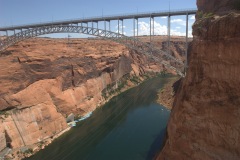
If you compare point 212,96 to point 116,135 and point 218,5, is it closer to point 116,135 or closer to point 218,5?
point 218,5

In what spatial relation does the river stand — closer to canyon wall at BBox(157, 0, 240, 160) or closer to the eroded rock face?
canyon wall at BBox(157, 0, 240, 160)

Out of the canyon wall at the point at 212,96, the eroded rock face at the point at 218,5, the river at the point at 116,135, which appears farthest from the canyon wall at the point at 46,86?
the eroded rock face at the point at 218,5

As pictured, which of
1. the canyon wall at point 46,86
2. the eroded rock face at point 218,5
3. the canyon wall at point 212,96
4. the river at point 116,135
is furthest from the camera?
the canyon wall at point 46,86

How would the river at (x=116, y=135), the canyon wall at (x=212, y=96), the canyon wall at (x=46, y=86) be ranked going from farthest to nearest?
the canyon wall at (x=46, y=86) → the river at (x=116, y=135) → the canyon wall at (x=212, y=96)

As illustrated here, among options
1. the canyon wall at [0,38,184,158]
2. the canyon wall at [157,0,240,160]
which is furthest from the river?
the canyon wall at [157,0,240,160]

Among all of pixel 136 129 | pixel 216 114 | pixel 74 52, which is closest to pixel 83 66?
pixel 74 52

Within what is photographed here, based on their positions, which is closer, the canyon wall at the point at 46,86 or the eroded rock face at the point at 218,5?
the eroded rock face at the point at 218,5

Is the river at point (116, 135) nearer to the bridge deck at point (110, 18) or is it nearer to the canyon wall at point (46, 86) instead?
the canyon wall at point (46, 86)
